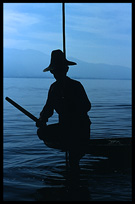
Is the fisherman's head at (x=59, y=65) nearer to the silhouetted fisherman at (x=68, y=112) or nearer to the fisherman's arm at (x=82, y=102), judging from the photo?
the silhouetted fisherman at (x=68, y=112)

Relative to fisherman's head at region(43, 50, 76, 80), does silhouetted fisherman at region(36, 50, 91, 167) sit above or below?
below

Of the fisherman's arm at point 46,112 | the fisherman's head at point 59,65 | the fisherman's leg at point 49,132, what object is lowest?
the fisherman's leg at point 49,132

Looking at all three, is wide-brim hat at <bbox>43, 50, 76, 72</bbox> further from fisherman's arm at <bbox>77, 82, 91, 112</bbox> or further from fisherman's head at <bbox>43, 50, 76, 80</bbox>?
fisherman's arm at <bbox>77, 82, 91, 112</bbox>

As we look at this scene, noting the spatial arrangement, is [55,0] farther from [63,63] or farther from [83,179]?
[83,179]

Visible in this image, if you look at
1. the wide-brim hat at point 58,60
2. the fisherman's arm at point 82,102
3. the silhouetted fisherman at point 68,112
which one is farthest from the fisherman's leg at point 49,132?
the wide-brim hat at point 58,60

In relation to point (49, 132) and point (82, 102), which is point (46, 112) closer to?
point (49, 132)

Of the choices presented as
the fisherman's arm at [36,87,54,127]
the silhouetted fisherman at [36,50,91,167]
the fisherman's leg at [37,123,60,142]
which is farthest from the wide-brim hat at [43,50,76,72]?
the fisherman's leg at [37,123,60,142]

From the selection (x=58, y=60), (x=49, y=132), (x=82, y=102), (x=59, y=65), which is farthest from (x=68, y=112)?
(x=58, y=60)

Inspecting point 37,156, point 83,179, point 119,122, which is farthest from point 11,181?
→ point 119,122

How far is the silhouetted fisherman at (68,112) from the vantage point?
657 centimetres

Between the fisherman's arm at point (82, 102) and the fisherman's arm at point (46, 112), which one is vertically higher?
the fisherman's arm at point (82, 102)

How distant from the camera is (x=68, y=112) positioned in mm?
6695

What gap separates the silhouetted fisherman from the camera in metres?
6.57

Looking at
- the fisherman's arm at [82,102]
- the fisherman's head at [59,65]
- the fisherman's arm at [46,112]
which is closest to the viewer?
the fisherman's arm at [82,102]
